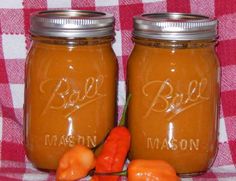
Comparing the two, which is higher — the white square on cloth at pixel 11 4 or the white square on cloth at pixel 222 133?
the white square on cloth at pixel 11 4

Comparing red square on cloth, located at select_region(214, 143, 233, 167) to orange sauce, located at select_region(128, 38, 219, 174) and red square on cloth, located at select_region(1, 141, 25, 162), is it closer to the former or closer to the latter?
orange sauce, located at select_region(128, 38, 219, 174)

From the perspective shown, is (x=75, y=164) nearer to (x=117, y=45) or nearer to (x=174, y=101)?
(x=174, y=101)

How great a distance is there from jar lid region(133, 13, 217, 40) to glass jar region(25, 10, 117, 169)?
0.23 ft

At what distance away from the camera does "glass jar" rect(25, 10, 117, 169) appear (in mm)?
1308

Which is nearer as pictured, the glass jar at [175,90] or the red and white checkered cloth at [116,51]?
the glass jar at [175,90]

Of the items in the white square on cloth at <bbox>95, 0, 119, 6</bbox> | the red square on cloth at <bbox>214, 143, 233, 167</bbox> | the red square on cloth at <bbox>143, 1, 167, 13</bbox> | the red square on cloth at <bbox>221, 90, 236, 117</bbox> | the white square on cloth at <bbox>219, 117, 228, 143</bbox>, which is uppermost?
the white square on cloth at <bbox>95, 0, 119, 6</bbox>

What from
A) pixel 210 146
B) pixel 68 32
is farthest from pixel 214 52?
pixel 68 32

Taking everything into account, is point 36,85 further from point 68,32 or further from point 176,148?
point 176,148

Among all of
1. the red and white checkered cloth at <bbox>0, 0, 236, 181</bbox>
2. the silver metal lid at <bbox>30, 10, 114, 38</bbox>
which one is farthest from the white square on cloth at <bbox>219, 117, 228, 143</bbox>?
the silver metal lid at <bbox>30, 10, 114, 38</bbox>

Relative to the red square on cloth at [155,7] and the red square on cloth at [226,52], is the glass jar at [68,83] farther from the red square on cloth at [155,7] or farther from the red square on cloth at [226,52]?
the red square on cloth at [226,52]

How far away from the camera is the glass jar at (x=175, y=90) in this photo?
51.2 inches

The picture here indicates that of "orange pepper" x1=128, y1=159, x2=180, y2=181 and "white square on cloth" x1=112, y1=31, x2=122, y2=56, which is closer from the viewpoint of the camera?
"orange pepper" x1=128, y1=159, x2=180, y2=181

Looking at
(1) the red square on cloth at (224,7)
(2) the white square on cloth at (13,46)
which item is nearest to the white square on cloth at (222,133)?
(1) the red square on cloth at (224,7)

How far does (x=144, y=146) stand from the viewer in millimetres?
1359
